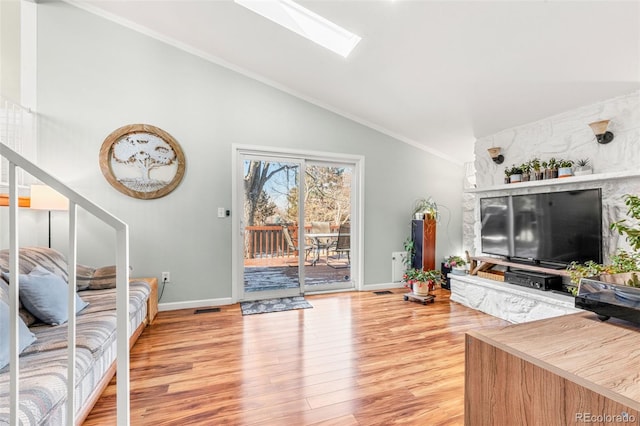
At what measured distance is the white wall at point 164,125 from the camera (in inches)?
113

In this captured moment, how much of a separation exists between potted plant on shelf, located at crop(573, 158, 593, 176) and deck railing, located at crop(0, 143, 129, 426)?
11.8 feet

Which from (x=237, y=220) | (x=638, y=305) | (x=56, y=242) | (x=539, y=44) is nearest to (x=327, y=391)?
(x=638, y=305)

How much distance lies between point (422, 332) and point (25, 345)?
2778 mm

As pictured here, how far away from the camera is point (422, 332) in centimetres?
259

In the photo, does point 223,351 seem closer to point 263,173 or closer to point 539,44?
point 263,173

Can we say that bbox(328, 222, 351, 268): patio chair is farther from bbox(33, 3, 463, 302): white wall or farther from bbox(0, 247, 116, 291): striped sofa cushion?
bbox(0, 247, 116, 291): striped sofa cushion

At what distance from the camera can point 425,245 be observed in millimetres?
3918

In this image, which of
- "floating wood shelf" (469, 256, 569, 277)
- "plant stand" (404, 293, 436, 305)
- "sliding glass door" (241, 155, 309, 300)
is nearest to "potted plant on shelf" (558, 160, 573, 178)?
"floating wood shelf" (469, 256, 569, 277)

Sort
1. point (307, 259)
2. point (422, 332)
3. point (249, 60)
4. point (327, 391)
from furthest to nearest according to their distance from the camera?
point (307, 259), point (249, 60), point (422, 332), point (327, 391)

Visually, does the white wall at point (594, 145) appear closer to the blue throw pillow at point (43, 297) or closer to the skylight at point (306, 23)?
the skylight at point (306, 23)

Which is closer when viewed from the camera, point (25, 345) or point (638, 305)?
point (638, 305)

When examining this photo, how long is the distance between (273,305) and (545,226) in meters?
3.08

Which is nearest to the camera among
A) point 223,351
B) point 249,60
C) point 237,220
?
point 223,351

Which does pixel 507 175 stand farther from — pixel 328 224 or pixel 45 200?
pixel 45 200
